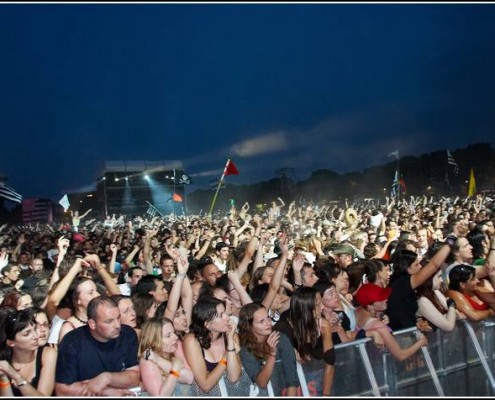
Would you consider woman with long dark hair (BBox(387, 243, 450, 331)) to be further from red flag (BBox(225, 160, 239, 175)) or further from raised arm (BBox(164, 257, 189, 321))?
red flag (BBox(225, 160, 239, 175))

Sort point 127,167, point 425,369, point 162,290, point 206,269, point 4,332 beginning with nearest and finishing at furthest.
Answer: point 4,332, point 425,369, point 162,290, point 206,269, point 127,167

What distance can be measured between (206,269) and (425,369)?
3.25 meters

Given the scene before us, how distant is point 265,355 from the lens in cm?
459

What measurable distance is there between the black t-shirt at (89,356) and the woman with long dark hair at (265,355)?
89cm

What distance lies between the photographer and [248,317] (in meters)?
4.71

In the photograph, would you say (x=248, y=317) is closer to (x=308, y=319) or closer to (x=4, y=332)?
(x=308, y=319)

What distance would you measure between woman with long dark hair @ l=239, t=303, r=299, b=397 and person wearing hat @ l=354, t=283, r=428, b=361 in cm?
96

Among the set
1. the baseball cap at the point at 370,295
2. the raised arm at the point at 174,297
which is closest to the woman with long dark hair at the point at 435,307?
the baseball cap at the point at 370,295

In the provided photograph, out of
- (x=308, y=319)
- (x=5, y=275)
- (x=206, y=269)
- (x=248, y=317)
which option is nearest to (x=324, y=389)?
(x=308, y=319)

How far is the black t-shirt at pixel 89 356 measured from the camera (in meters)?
4.16

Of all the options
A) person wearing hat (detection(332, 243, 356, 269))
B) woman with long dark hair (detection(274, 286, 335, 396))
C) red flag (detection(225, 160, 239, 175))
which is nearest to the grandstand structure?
red flag (detection(225, 160, 239, 175))

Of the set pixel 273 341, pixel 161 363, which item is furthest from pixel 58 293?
pixel 273 341

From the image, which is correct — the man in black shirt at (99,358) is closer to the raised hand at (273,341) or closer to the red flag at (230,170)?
the raised hand at (273,341)

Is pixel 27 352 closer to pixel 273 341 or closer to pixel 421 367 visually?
pixel 273 341
